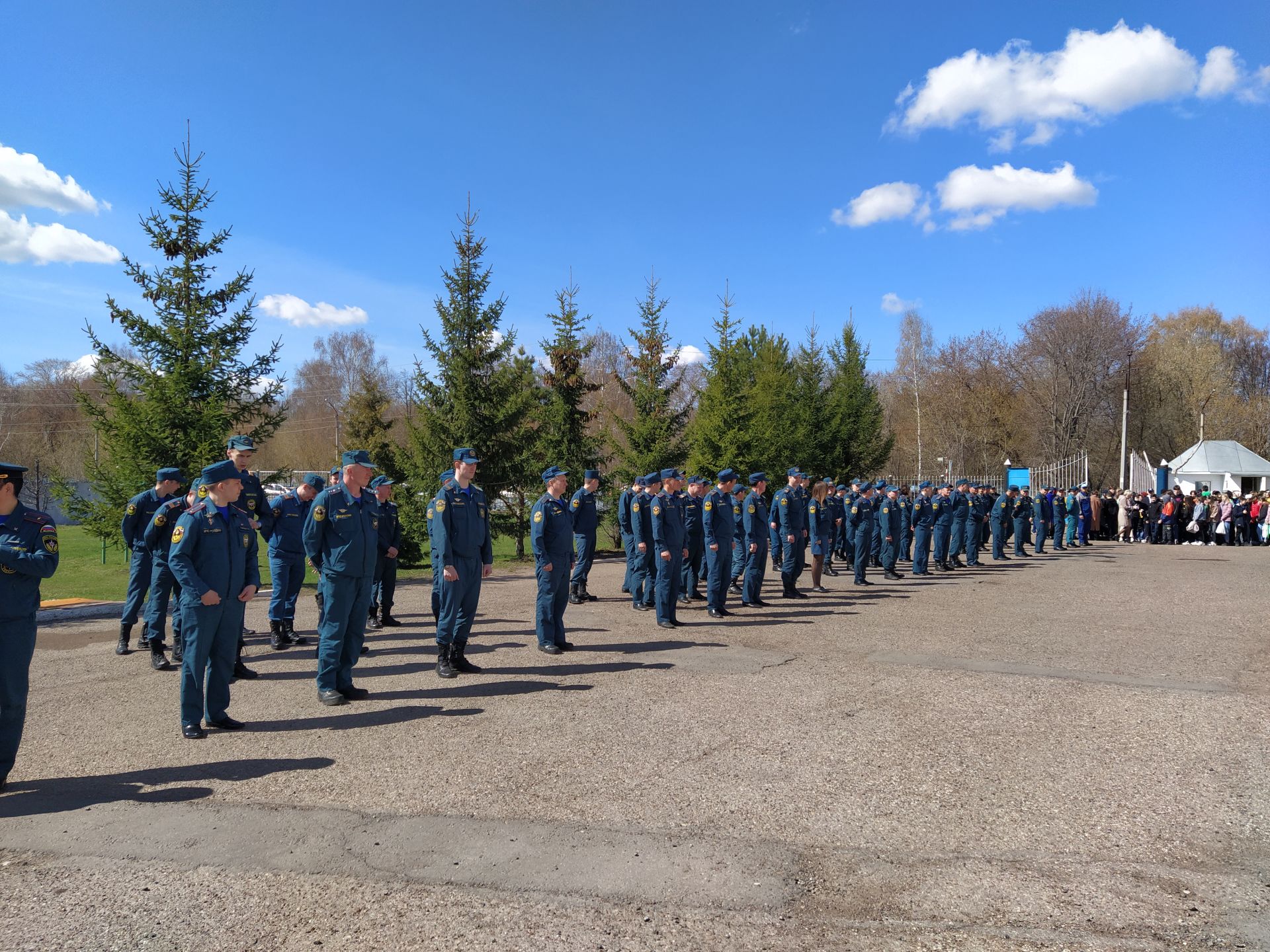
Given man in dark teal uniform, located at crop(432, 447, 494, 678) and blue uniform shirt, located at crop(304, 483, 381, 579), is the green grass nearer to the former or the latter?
blue uniform shirt, located at crop(304, 483, 381, 579)

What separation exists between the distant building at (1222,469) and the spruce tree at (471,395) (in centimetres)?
3149

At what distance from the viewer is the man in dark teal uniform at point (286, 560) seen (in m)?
9.49

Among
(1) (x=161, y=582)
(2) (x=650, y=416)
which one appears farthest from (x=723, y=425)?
(1) (x=161, y=582)

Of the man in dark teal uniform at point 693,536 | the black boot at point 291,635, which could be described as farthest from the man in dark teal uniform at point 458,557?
the man in dark teal uniform at point 693,536

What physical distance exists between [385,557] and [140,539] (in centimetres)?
270

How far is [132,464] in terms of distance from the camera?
13.2 m

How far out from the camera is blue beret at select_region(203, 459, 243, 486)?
20.3 ft

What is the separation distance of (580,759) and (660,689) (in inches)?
74.4

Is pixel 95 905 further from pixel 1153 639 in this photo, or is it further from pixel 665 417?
pixel 665 417

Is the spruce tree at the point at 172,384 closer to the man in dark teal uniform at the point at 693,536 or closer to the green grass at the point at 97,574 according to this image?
the green grass at the point at 97,574

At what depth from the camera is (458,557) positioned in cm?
769

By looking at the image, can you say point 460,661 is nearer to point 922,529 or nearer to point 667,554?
point 667,554

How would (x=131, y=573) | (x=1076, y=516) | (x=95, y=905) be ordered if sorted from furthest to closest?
(x=1076, y=516), (x=131, y=573), (x=95, y=905)

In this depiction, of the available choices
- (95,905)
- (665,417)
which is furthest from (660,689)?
(665,417)
